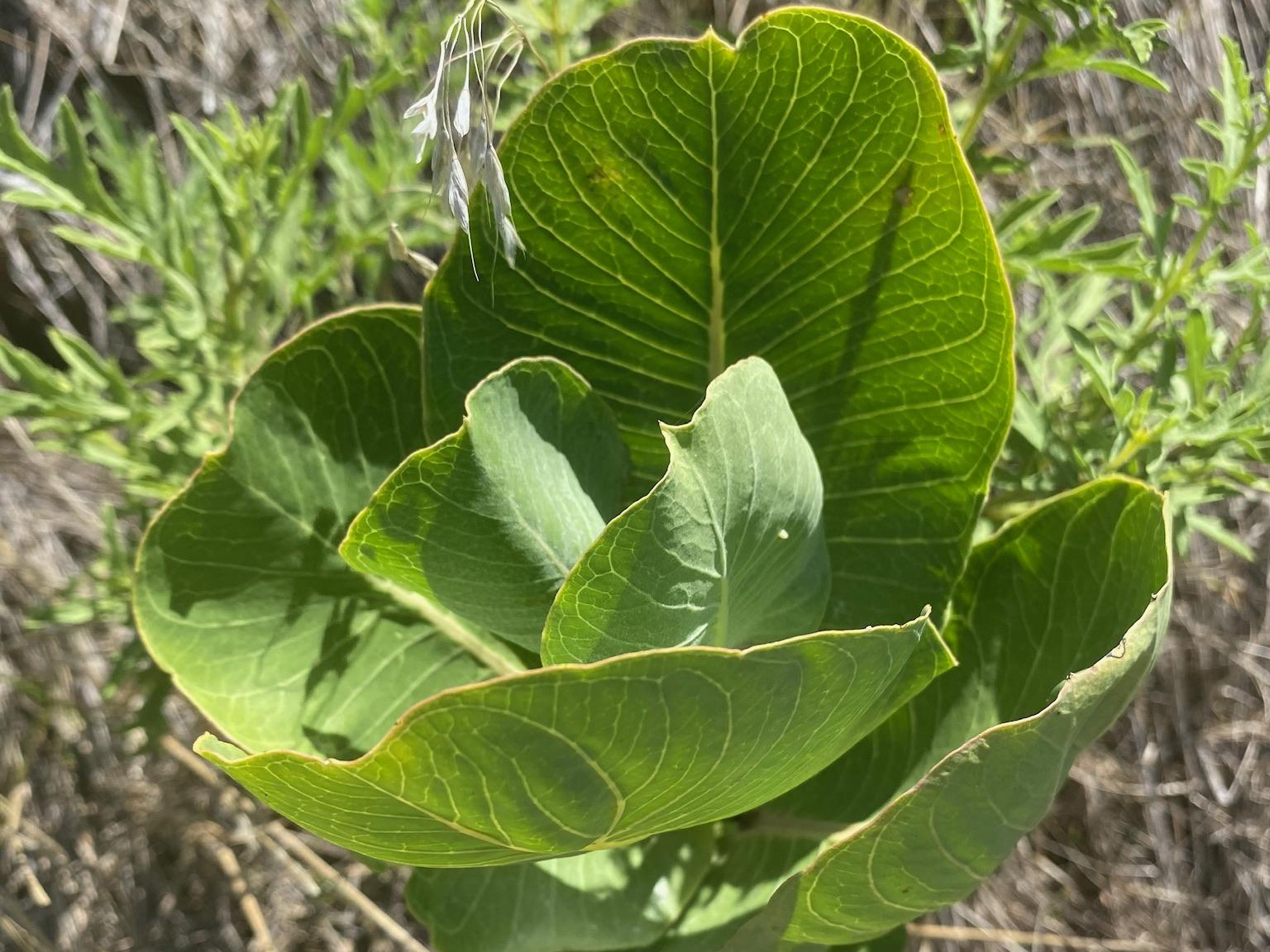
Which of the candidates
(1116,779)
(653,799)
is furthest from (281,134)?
(1116,779)

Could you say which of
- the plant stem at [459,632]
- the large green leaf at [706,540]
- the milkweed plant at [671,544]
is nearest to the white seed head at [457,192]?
the milkweed plant at [671,544]

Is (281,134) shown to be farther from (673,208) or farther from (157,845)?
(157,845)

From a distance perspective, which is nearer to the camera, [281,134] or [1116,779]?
[281,134]

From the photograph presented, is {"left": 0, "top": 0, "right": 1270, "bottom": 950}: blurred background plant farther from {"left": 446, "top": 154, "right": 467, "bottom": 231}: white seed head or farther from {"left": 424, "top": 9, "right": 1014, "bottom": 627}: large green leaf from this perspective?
{"left": 446, "top": 154, "right": 467, "bottom": 231}: white seed head

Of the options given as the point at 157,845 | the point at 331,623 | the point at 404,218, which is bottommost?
the point at 157,845

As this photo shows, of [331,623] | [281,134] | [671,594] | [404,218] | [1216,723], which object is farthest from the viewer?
[1216,723]

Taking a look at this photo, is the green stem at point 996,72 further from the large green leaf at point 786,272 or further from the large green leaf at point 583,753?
the large green leaf at point 583,753
